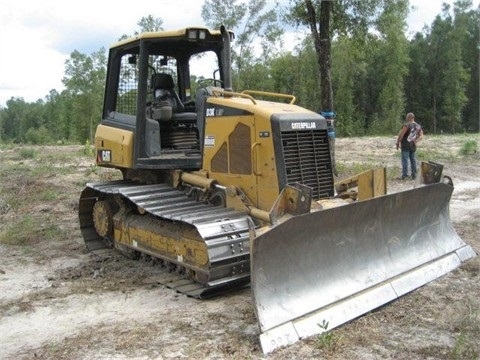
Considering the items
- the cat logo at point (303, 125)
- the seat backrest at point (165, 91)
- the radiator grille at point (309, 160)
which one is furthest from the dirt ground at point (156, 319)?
the seat backrest at point (165, 91)

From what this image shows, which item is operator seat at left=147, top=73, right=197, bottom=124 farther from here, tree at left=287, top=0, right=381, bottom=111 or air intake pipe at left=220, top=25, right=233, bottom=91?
tree at left=287, top=0, right=381, bottom=111

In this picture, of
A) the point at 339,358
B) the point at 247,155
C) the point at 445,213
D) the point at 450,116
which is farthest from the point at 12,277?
the point at 450,116

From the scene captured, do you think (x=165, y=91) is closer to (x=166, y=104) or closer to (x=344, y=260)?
(x=166, y=104)

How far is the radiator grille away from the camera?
20.1 ft

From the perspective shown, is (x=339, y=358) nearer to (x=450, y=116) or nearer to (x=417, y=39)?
(x=450, y=116)

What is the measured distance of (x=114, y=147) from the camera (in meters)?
7.47

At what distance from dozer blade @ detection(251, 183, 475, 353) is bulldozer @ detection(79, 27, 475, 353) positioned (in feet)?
0.04

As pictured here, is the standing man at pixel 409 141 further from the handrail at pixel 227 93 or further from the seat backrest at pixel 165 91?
the handrail at pixel 227 93

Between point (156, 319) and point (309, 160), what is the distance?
2.43 meters

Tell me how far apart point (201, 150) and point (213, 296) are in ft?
6.03

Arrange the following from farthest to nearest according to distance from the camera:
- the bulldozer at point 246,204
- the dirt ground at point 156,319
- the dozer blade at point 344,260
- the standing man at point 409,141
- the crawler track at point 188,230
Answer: the standing man at point 409,141
the crawler track at point 188,230
the bulldozer at point 246,204
the dozer blade at point 344,260
the dirt ground at point 156,319

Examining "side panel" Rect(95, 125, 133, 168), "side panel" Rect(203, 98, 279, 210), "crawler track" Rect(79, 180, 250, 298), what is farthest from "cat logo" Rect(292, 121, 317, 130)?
"side panel" Rect(95, 125, 133, 168)

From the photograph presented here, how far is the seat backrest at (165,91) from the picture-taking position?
732 cm

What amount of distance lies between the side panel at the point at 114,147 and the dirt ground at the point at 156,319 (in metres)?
1.22
